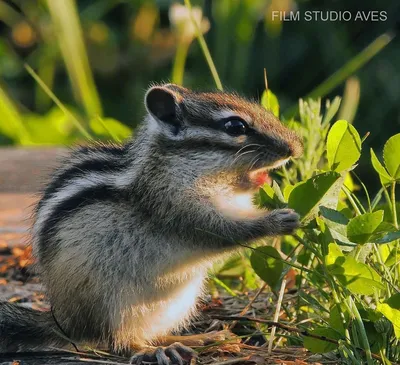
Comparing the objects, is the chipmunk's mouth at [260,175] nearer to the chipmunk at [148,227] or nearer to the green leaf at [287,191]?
the chipmunk at [148,227]

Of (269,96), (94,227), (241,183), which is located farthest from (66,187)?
(269,96)

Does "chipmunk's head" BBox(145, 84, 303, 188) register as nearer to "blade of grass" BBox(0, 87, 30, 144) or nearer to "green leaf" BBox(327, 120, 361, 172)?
"green leaf" BBox(327, 120, 361, 172)

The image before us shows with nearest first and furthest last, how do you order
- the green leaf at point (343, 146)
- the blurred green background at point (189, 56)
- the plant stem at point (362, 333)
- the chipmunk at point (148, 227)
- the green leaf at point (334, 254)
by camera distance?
the plant stem at point (362, 333)
the green leaf at point (334, 254)
the green leaf at point (343, 146)
the chipmunk at point (148, 227)
the blurred green background at point (189, 56)

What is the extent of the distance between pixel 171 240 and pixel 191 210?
11 cm

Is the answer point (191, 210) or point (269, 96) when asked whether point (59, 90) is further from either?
point (191, 210)

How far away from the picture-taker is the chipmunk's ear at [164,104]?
2.95 m

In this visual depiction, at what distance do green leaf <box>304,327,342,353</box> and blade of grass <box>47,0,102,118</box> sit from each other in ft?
11.7

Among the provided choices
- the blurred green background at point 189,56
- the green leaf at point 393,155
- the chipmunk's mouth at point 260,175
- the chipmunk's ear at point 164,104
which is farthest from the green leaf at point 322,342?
the blurred green background at point 189,56

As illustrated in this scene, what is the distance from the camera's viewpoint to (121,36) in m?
6.91

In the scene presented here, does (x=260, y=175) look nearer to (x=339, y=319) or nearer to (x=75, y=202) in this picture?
(x=75, y=202)

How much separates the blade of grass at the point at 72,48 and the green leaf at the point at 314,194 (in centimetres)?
338

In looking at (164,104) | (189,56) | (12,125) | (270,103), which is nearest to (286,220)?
(164,104)

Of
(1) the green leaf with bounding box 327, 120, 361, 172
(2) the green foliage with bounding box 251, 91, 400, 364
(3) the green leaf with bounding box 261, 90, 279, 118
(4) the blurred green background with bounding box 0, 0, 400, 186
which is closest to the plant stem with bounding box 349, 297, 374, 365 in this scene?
(2) the green foliage with bounding box 251, 91, 400, 364

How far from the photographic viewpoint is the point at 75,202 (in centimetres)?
279
